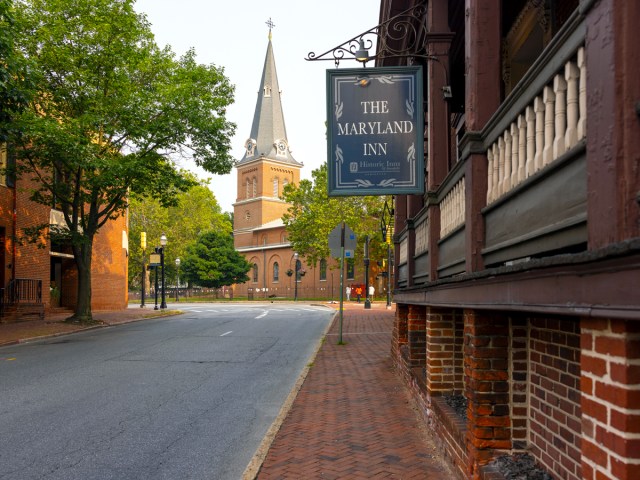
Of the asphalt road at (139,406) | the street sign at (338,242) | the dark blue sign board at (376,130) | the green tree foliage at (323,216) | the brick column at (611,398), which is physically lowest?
the asphalt road at (139,406)

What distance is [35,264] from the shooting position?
25609 millimetres

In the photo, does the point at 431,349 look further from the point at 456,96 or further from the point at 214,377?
the point at 456,96

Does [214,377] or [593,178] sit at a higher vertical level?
[593,178]

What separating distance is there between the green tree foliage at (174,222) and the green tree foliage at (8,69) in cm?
4581

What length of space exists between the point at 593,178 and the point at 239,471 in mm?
4145

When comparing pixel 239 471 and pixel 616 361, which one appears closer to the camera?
pixel 616 361

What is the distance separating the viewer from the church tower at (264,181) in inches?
3253

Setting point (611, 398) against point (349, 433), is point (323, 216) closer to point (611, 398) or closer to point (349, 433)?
point (349, 433)

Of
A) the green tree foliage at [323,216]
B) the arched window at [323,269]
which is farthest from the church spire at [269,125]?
the green tree foliage at [323,216]

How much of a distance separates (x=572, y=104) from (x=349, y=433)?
14.8 ft

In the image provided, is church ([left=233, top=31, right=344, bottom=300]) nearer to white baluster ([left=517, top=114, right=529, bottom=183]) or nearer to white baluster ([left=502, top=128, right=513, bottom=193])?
white baluster ([left=502, top=128, right=513, bottom=193])

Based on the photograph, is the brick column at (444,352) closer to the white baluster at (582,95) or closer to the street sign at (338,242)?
the white baluster at (582,95)

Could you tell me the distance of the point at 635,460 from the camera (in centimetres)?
201

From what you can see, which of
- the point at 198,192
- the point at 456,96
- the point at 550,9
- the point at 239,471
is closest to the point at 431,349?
the point at 239,471
